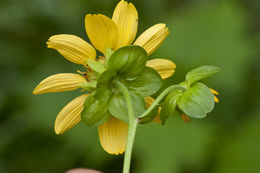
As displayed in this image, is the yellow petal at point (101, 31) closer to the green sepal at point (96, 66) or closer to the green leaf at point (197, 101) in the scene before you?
the green sepal at point (96, 66)

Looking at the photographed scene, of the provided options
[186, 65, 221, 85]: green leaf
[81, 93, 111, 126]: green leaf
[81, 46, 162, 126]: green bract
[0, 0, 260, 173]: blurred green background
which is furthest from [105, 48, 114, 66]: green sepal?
[0, 0, 260, 173]: blurred green background

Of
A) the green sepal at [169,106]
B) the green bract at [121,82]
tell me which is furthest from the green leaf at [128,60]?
the green sepal at [169,106]

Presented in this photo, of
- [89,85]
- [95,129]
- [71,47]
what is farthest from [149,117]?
[95,129]

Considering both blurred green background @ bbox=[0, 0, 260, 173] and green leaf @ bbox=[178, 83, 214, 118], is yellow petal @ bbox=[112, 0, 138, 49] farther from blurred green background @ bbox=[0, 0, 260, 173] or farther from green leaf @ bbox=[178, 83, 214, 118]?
blurred green background @ bbox=[0, 0, 260, 173]

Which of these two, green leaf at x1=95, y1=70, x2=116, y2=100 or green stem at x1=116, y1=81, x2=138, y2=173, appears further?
green leaf at x1=95, y1=70, x2=116, y2=100

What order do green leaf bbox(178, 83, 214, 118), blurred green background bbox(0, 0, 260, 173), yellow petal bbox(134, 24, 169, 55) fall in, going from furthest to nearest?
blurred green background bbox(0, 0, 260, 173), yellow petal bbox(134, 24, 169, 55), green leaf bbox(178, 83, 214, 118)

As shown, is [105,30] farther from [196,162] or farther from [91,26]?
[196,162]

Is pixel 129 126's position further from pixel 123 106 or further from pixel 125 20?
pixel 125 20
